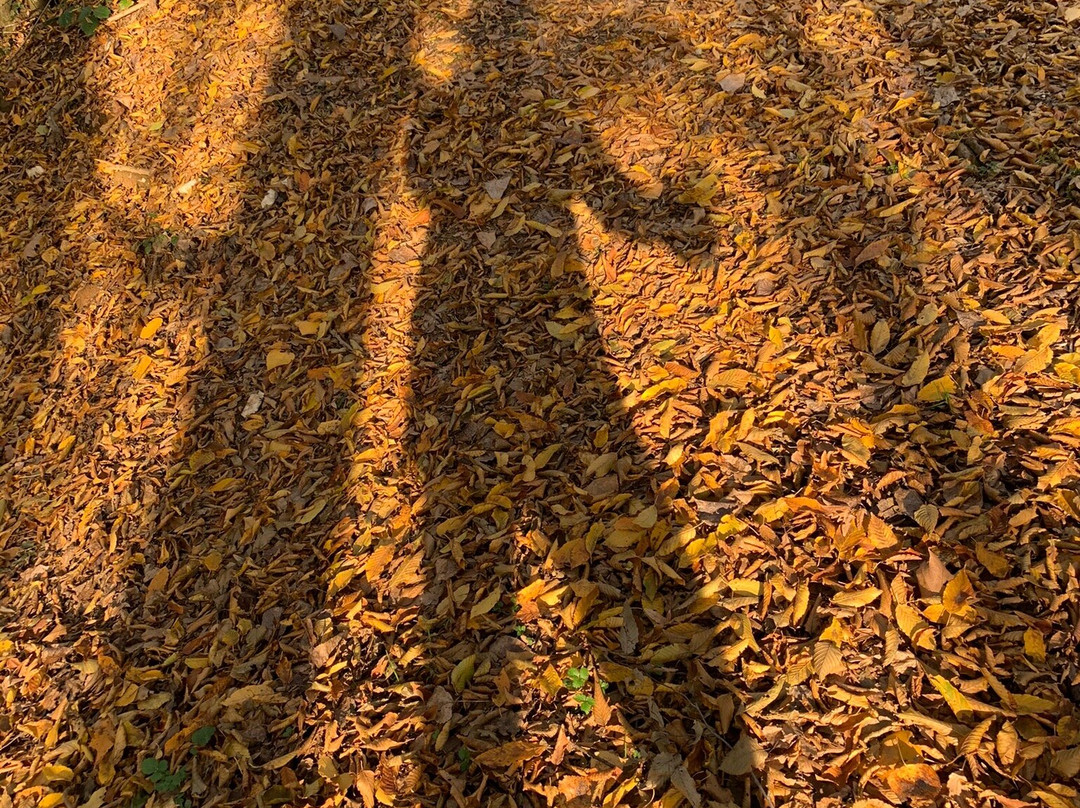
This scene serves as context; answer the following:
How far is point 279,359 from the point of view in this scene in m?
3.68

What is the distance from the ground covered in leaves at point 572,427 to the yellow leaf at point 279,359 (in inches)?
1.0

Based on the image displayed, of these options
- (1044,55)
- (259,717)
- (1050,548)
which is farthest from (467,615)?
(1044,55)

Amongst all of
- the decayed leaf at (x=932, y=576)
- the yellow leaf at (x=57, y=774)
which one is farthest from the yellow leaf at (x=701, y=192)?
the yellow leaf at (x=57, y=774)

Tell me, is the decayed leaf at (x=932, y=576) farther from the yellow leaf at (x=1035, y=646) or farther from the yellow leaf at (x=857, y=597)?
the yellow leaf at (x=1035, y=646)

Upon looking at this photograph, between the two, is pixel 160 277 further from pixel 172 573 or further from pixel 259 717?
pixel 259 717

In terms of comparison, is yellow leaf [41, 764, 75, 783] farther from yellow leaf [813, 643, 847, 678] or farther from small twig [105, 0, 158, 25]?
small twig [105, 0, 158, 25]

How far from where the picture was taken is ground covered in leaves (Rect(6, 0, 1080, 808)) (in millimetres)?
2346

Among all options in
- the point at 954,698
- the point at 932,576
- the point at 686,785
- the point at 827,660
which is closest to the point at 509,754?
the point at 686,785

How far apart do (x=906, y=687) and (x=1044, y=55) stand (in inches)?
132

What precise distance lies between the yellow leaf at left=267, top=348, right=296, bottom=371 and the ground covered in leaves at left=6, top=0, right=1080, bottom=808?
3cm

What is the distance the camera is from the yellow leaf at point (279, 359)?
3676 mm

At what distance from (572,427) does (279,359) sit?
166 cm

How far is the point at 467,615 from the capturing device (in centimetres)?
272

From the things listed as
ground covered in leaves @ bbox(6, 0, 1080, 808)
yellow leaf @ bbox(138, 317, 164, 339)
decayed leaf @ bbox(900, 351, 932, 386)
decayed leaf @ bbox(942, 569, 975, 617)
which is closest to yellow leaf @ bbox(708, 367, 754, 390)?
ground covered in leaves @ bbox(6, 0, 1080, 808)
